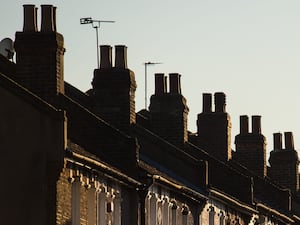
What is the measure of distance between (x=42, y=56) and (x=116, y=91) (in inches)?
373

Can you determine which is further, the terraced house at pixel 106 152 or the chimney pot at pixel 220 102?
the chimney pot at pixel 220 102

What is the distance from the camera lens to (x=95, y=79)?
6388 centimetres

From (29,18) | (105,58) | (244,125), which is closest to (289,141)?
(244,125)

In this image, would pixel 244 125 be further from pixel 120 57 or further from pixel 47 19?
pixel 47 19

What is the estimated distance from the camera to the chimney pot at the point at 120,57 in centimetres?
6400

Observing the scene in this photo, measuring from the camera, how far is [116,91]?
6334cm

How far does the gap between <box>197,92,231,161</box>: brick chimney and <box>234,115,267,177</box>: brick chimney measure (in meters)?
6.91

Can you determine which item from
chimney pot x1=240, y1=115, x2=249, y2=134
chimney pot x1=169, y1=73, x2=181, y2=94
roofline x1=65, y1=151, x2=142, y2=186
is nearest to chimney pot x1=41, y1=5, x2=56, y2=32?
roofline x1=65, y1=151, x2=142, y2=186

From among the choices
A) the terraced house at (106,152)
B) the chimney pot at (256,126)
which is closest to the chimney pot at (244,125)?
the chimney pot at (256,126)

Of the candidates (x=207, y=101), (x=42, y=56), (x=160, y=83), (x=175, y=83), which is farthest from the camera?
(x=207, y=101)

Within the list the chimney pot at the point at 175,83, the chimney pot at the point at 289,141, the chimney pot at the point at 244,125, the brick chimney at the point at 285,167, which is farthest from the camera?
the chimney pot at the point at 289,141

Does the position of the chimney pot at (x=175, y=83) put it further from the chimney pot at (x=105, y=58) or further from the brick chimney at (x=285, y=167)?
the brick chimney at (x=285, y=167)

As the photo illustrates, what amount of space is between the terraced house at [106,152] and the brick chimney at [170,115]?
40 mm

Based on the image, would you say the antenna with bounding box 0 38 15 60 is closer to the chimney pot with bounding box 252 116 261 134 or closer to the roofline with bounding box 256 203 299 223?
the roofline with bounding box 256 203 299 223
